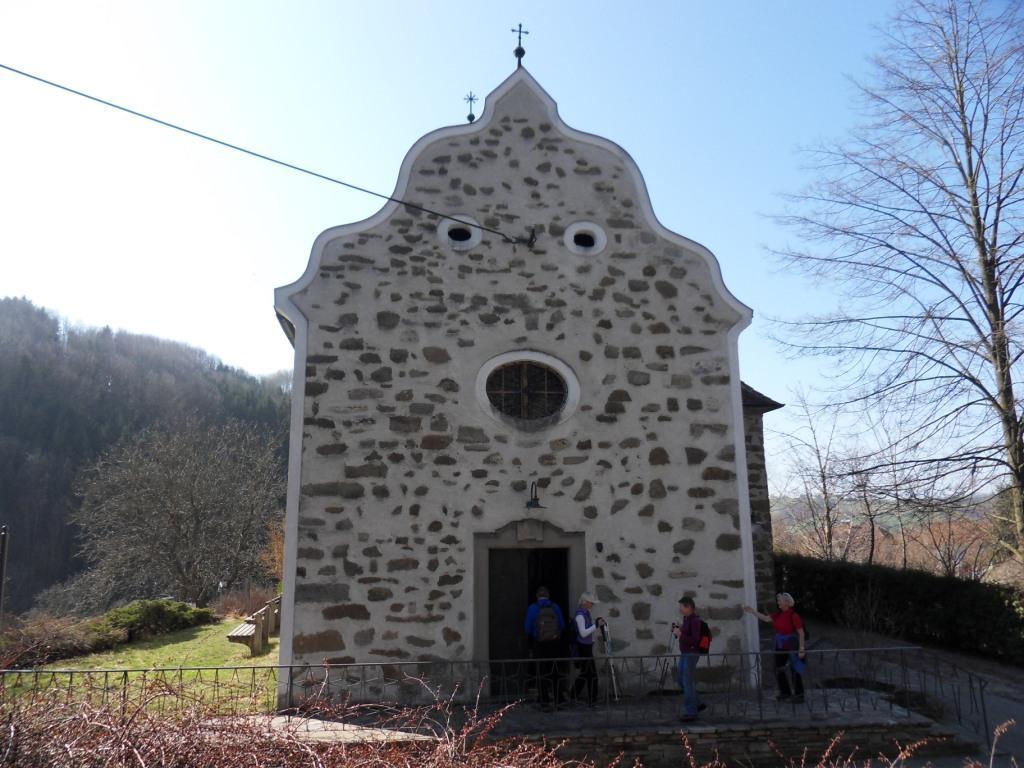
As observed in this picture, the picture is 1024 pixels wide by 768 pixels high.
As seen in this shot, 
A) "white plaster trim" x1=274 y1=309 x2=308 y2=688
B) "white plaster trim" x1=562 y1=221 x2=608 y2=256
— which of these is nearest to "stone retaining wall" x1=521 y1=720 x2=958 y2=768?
"white plaster trim" x1=274 y1=309 x2=308 y2=688

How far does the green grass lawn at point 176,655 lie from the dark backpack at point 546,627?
5.57 m

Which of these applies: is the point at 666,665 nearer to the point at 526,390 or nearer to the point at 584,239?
the point at 526,390

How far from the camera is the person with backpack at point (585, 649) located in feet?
29.8

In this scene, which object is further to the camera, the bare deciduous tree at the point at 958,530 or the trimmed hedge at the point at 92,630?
the trimmed hedge at the point at 92,630

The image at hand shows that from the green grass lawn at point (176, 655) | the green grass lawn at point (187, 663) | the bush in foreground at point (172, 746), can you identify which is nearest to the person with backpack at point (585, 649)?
the green grass lawn at point (187, 663)

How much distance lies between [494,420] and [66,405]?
51097mm

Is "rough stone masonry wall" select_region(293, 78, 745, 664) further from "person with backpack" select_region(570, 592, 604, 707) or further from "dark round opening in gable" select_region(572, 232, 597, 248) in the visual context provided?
"person with backpack" select_region(570, 592, 604, 707)

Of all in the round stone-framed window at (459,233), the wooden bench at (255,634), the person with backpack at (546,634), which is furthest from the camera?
the wooden bench at (255,634)

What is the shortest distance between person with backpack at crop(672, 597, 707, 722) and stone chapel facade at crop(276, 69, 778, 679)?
3.71 feet

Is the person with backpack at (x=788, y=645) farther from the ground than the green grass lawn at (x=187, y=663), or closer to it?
farther from the ground

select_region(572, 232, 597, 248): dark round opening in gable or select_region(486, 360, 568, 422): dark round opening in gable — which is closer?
select_region(486, 360, 568, 422): dark round opening in gable

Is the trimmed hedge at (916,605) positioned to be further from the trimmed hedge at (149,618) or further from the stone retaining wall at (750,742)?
the trimmed hedge at (149,618)

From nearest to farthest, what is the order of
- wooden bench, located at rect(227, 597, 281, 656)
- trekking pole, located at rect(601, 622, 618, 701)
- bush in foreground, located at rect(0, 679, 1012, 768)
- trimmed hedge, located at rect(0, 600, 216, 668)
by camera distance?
bush in foreground, located at rect(0, 679, 1012, 768)
trekking pole, located at rect(601, 622, 618, 701)
wooden bench, located at rect(227, 597, 281, 656)
trimmed hedge, located at rect(0, 600, 216, 668)

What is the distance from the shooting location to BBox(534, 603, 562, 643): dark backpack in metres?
9.06
